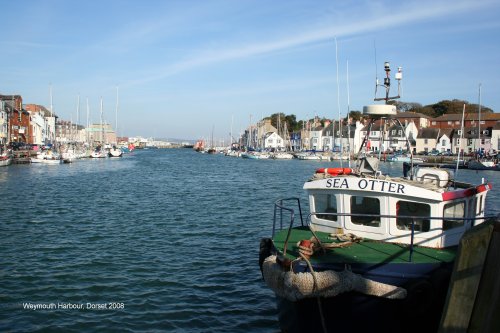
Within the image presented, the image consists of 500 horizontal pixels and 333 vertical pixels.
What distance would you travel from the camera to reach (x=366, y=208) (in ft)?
39.2

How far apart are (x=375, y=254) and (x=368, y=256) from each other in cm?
31

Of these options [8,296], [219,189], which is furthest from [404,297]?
[219,189]

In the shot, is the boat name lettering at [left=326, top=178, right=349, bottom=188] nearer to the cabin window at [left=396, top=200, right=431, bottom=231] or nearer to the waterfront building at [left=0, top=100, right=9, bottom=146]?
the cabin window at [left=396, top=200, right=431, bottom=231]

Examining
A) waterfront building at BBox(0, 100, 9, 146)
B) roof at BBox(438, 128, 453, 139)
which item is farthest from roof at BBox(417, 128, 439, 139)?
waterfront building at BBox(0, 100, 9, 146)

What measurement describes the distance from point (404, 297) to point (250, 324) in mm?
5352

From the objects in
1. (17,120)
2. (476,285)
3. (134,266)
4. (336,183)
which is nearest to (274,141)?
(17,120)

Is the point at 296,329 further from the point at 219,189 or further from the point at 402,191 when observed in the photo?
the point at 219,189

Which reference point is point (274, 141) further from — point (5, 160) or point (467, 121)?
point (5, 160)

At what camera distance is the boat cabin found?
1134 cm

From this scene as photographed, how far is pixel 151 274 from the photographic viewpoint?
1750 centimetres

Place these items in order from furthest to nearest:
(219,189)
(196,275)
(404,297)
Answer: (219,189) < (196,275) < (404,297)

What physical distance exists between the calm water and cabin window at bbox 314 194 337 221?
11.5 feet

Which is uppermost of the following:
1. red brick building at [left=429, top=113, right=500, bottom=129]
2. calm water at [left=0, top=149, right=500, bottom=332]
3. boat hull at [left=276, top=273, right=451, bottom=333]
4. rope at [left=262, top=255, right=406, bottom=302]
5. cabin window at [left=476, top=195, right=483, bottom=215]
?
red brick building at [left=429, top=113, right=500, bottom=129]

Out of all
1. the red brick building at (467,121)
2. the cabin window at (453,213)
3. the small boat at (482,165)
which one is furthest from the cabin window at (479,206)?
the red brick building at (467,121)
